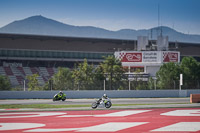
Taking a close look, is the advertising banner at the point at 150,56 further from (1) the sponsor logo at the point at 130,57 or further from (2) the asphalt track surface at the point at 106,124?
(2) the asphalt track surface at the point at 106,124

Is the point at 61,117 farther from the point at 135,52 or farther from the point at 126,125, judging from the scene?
the point at 135,52

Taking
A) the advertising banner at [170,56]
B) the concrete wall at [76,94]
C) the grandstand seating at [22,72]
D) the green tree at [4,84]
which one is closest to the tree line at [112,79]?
the green tree at [4,84]

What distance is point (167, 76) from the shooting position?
51469 millimetres

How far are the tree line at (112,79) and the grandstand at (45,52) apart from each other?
16.9 meters

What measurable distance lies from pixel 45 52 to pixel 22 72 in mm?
6889

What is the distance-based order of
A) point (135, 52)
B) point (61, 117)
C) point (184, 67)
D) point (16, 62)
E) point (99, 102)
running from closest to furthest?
point (61, 117)
point (99, 102)
point (184, 67)
point (135, 52)
point (16, 62)

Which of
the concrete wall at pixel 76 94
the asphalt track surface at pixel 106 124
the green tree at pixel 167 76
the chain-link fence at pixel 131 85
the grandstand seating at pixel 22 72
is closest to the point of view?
the asphalt track surface at pixel 106 124

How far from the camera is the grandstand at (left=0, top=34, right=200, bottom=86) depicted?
77.6 meters

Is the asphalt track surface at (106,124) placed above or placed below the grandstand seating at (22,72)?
below

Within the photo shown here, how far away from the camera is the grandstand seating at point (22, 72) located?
7350cm

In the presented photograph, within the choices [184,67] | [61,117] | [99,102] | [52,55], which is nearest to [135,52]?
[184,67]

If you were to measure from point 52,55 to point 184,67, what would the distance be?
33.8 m

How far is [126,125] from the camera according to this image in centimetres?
1839

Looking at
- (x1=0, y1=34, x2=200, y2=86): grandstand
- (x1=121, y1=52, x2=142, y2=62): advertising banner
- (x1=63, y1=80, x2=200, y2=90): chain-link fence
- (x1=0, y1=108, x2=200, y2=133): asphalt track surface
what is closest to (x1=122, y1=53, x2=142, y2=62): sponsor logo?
(x1=121, y1=52, x2=142, y2=62): advertising banner
